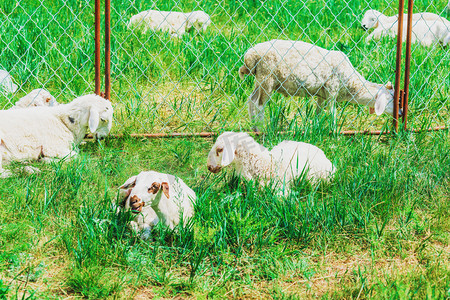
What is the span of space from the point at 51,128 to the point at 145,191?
1.42 m

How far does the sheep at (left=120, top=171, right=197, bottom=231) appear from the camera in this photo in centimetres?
275

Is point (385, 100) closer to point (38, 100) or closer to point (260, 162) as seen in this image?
point (260, 162)

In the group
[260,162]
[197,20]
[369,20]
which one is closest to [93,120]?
[260,162]

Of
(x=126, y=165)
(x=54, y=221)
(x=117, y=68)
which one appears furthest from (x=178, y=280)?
(x=117, y=68)

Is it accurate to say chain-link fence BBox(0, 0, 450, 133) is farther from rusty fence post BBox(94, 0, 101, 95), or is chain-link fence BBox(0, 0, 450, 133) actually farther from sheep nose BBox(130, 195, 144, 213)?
sheep nose BBox(130, 195, 144, 213)

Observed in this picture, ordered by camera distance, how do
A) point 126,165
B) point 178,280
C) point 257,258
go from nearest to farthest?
point 178,280
point 257,258
point 126,165

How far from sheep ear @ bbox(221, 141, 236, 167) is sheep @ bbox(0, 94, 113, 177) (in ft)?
3.41

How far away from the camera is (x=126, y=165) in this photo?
3787 mm

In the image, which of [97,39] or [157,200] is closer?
[157,200]

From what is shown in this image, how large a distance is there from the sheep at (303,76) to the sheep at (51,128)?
3.98 feet

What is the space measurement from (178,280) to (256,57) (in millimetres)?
2341

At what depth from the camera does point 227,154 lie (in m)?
3.19

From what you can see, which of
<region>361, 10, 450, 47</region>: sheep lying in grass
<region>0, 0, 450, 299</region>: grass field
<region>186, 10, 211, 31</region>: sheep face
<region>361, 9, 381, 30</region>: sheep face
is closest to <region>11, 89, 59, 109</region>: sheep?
<region>0, 0, 450, 299</region>: grass field

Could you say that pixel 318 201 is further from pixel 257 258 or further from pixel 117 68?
pixel 117 68
